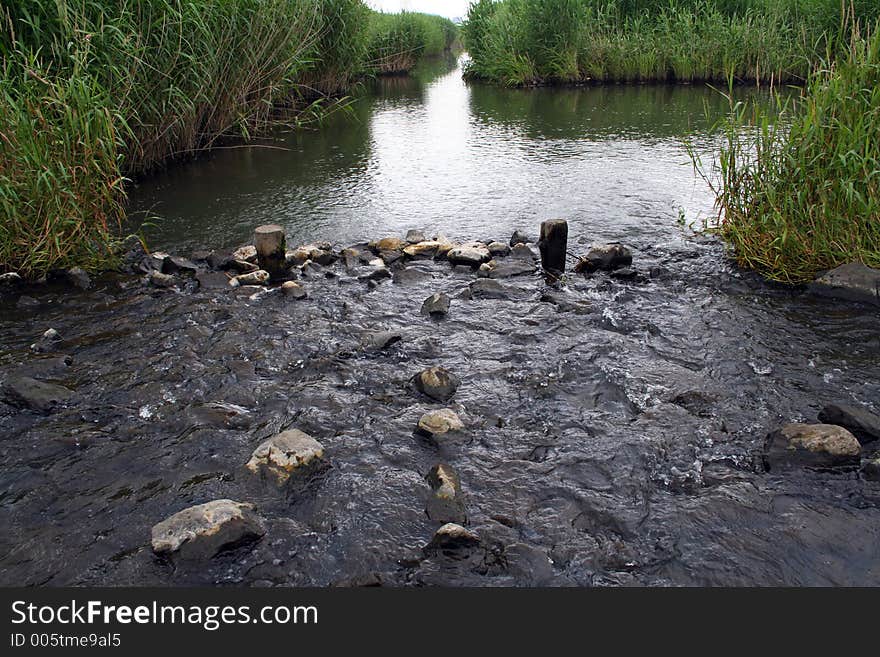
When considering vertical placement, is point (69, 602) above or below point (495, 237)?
below

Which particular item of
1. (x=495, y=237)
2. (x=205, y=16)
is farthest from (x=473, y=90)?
(x=495, y=237)

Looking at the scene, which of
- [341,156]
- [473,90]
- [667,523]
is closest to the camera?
[667,523]

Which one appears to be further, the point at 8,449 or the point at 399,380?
the point at 399,380

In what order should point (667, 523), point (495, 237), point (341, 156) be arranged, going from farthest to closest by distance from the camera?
point (341, 156) → point (495, 237) → point (667, 523)

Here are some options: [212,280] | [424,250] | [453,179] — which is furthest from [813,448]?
[453,179]

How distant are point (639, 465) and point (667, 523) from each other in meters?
0.39

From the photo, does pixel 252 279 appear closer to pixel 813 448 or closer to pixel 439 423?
pixel 439 423

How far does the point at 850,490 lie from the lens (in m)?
2.88

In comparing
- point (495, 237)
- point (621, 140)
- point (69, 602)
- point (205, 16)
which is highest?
point (205, 16)

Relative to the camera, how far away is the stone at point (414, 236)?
239 inches

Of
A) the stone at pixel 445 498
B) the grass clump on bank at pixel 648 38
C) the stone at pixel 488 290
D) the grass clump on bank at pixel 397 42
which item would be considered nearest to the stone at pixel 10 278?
the stone at pixel 488 290

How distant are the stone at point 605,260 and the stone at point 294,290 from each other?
7.15 feet

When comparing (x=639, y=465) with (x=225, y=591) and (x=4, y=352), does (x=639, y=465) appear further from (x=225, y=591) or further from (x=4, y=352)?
(x=4, y=352)

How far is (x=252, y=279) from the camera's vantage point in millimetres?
5277
